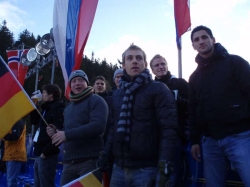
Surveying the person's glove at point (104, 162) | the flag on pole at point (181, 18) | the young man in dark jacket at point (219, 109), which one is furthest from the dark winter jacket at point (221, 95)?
the flag on pole at point (181, 18)

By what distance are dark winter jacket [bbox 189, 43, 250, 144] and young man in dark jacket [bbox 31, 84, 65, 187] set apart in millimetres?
2390

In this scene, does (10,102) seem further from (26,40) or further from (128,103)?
(26,40)

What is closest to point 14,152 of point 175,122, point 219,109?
point 175,122

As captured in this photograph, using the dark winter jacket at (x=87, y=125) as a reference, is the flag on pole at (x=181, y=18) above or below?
above

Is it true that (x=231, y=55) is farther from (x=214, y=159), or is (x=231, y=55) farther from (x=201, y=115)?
(x=214, y=159)

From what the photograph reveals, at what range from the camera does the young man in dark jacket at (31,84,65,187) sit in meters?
4.71

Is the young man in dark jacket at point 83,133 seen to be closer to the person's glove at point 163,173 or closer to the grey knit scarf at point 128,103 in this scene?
the grey knit scarf at point 128,103

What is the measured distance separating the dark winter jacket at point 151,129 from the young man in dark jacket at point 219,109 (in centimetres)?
34

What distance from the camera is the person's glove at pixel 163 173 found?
2.51 m

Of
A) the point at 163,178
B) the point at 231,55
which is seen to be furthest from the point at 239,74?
the point at 163,178

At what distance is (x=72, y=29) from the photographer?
18.3 ft

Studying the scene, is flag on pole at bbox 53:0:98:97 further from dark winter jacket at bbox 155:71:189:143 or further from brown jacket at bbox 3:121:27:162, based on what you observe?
brown jacket at bbox 3:121:27:162

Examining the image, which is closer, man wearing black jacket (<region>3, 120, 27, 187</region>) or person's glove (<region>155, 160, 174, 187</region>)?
person's glove (<region>155, 160, 174, 187</region>)

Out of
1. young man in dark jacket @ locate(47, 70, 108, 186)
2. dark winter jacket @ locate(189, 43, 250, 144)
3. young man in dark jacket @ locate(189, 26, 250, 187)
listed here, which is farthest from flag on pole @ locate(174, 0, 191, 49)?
dark winter jacket @ locate(189, 43, 250, 144)
